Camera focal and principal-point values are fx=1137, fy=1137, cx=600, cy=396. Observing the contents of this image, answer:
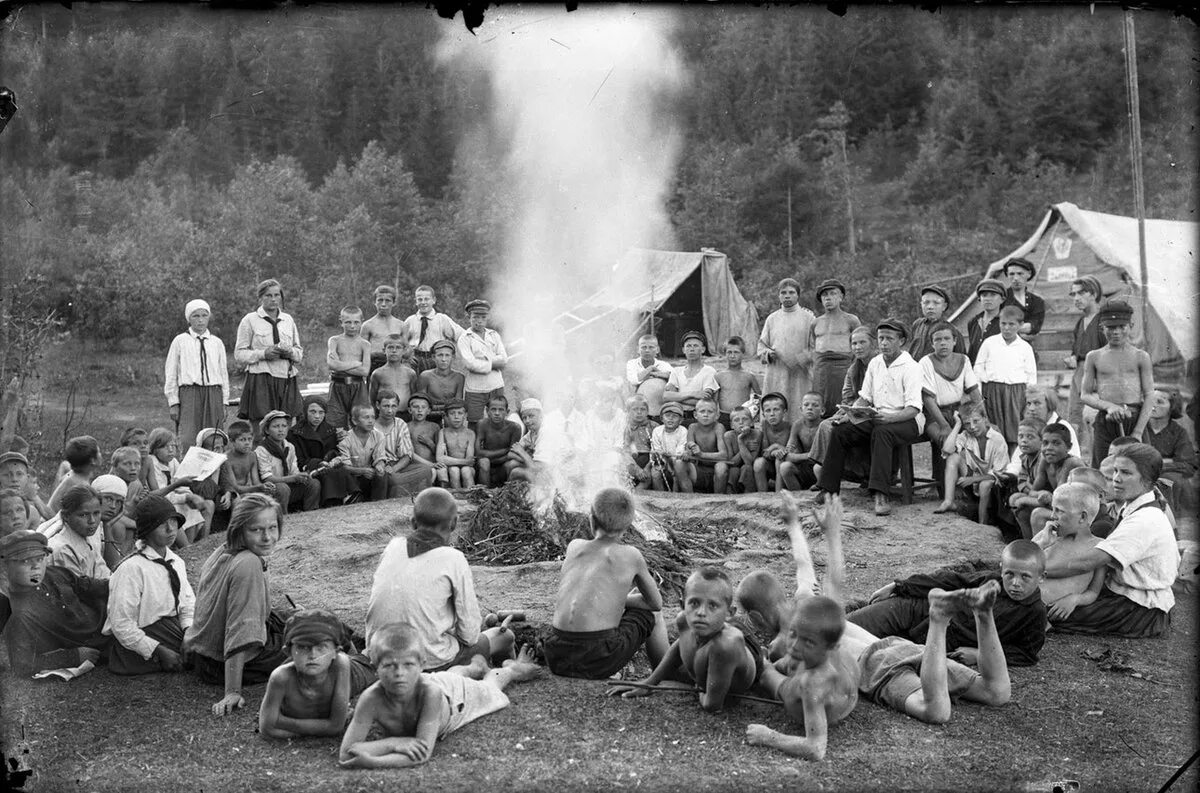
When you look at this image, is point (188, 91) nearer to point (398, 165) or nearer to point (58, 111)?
point (58, 111)

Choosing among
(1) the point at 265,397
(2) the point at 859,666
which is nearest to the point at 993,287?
(2) the point at 859,666

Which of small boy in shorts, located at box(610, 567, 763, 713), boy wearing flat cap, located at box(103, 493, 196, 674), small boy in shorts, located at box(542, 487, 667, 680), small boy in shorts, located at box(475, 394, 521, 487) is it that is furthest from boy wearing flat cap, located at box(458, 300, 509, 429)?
small boy in shorts, located at box(610, 567, 763, 713)

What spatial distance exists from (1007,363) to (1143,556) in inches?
139

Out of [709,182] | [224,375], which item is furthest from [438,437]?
[709,182]

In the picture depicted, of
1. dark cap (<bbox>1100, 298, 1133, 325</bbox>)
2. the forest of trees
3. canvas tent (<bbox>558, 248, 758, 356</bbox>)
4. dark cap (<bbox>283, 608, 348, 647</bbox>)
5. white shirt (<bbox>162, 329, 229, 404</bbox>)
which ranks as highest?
the forest of trees

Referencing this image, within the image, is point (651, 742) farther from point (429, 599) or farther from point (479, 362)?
point (479, 362)

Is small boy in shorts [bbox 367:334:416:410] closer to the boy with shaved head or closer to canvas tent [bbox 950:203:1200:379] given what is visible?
the boy with shaved head

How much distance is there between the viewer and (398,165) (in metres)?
27.3

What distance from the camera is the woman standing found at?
9.84 meters

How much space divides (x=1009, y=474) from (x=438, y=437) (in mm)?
4772

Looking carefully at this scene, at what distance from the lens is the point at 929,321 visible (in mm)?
10016

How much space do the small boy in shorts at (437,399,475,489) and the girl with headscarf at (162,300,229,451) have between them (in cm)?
192

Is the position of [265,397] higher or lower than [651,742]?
higher

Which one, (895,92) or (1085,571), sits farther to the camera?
(895,92)
